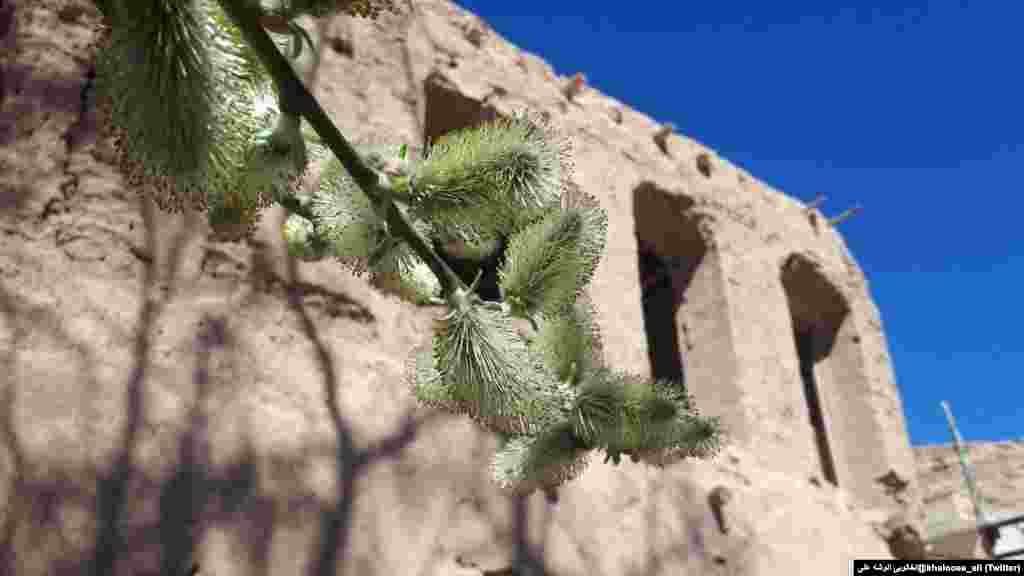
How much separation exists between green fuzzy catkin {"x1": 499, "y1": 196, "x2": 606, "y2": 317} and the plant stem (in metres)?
0.16

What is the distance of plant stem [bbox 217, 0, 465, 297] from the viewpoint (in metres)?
1.63

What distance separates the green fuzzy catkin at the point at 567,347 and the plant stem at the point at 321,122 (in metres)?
0.33

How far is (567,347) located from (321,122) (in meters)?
0.82

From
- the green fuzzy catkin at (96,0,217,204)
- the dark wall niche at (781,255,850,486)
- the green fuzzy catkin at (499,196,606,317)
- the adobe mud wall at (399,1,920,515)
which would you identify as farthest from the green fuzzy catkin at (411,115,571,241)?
the dark wall niche at (781,255,850,486)

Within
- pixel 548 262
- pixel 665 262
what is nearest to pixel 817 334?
pixel 665 262

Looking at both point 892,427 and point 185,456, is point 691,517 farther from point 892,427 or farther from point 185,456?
point 892,427

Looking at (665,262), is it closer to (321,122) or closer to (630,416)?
(630,416)

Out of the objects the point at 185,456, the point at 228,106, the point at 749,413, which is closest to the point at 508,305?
the point at 228,106

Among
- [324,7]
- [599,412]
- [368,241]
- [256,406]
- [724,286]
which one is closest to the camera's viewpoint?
[324,7]

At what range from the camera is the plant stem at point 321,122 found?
163 centimetres

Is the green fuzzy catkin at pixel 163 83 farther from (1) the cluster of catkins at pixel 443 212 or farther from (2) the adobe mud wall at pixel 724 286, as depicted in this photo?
(2) the adobe mud wall at pixel 724 286

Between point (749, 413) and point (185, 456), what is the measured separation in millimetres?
4293

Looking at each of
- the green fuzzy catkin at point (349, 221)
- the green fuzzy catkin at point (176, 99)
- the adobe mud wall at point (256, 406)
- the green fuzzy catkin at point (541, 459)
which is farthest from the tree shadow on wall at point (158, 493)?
the green fuzzy catkin at point (176, 99)

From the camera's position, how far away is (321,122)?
6.03ft
